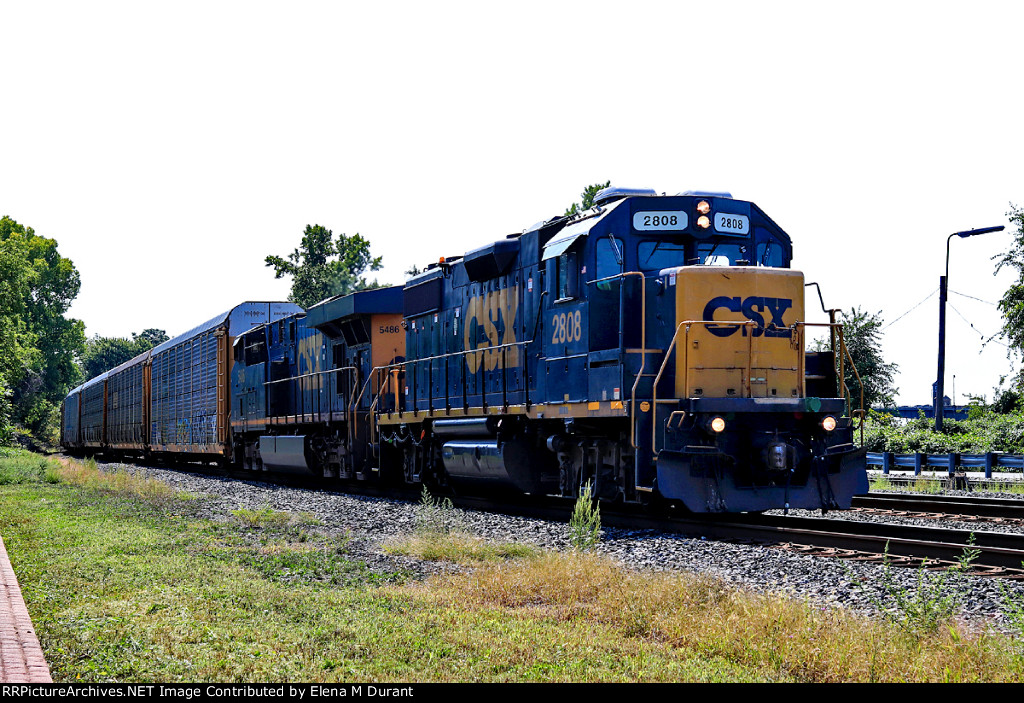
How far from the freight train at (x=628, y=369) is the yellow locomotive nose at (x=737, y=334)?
0.02m

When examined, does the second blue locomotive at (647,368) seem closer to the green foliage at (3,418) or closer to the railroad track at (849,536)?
the railroad track at (849,536)

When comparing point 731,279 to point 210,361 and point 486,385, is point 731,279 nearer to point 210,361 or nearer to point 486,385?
point 486,385

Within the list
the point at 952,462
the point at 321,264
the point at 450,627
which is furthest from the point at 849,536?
the point at 321,264

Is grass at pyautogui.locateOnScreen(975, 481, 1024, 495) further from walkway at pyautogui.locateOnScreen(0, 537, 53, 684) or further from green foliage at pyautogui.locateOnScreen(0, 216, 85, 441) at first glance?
green foliage at pyautogui.locateOnScreen(0, 216, 85, 441)

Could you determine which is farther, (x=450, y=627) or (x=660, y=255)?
(x=660, y=255)

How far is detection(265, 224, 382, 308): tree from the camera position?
214 ft

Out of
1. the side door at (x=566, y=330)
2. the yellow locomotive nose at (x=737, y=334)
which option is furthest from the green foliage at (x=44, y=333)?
the yellow locomotive nose at (x=737, y=334)

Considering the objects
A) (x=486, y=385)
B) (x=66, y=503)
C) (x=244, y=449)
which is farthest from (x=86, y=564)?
(x=244, y=449)

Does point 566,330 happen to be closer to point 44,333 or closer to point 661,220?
point 661,220

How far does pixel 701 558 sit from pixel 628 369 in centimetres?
272

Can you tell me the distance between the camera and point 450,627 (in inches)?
252

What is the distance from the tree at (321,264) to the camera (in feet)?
214

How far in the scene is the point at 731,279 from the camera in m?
11.7

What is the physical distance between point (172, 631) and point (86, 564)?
3.50 metres
